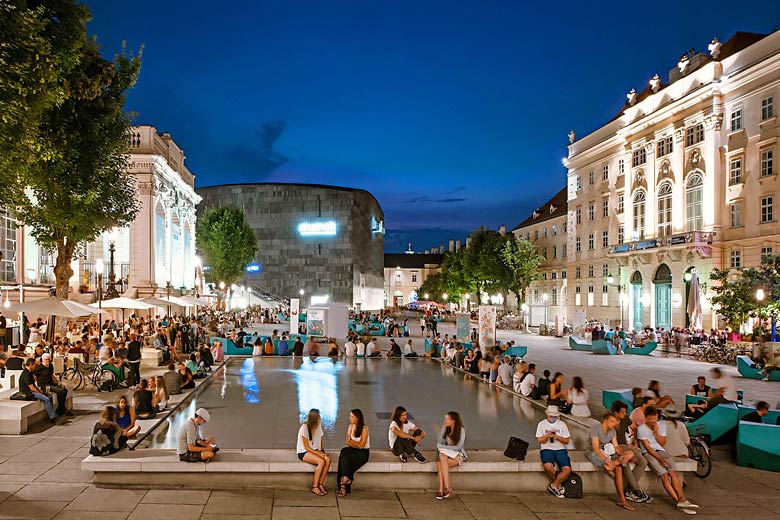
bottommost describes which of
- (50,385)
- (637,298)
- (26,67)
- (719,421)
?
(719,421)

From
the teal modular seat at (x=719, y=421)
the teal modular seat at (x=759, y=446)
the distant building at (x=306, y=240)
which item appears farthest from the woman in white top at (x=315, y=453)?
the distant building at (x=306, y=240)

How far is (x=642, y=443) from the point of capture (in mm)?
8672

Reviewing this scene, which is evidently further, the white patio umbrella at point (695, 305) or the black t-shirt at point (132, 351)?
the white patio umbrella at point (695, 305)

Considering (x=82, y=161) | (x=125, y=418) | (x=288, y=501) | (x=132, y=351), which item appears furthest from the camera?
(x=82, y=161)

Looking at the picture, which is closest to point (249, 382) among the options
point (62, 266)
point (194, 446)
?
point (62, 266)

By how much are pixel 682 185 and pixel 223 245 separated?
42783 mm

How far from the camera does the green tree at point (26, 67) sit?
1067cm

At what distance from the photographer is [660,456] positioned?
27.7 ft

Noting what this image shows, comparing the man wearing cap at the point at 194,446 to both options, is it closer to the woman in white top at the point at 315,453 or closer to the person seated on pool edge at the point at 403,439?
the woman in white top at the point at 315,453

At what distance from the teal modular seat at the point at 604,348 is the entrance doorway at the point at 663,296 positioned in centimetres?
1364

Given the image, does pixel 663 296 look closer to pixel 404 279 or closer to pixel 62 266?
pixel 62 266

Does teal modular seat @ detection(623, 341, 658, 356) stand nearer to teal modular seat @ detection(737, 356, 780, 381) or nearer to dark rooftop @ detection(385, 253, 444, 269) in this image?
teal modular seat @ detection(737, 356, 780, 381)

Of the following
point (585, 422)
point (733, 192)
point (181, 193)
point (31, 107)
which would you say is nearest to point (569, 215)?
point (733, 192)

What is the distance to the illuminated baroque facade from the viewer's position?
3328cm
